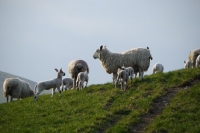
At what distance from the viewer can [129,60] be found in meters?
25.3

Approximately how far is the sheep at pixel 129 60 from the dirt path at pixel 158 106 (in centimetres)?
424

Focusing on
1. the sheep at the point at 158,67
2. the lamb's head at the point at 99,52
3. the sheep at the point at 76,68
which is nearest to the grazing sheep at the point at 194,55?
the sheep at the point at 158,67

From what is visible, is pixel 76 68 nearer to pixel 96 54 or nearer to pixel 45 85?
pixel 96 54

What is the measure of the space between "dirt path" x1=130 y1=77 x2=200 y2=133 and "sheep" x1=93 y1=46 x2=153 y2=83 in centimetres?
424

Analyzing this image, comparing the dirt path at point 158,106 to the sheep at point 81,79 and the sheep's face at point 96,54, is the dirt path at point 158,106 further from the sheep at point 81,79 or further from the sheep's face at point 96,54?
the sheep's face at point 96,54

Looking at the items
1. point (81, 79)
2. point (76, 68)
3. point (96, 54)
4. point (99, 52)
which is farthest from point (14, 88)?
point (99, 52)

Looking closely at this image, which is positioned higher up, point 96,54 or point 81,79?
point 96,54

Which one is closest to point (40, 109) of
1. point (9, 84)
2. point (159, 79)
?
point (159, 79)

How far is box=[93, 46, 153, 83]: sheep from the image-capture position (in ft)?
82.3

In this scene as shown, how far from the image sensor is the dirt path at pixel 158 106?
15778 millimetres

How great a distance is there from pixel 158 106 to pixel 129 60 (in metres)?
7.67

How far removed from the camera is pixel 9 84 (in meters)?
31.0

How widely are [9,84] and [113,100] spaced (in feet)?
49.1

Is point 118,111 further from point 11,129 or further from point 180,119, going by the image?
point 11,129
